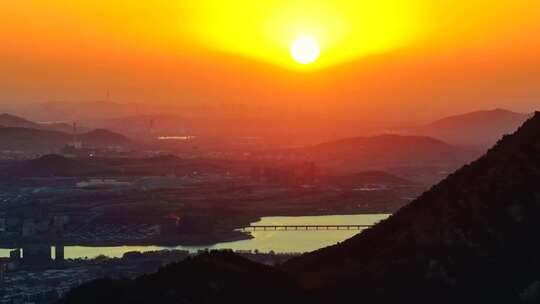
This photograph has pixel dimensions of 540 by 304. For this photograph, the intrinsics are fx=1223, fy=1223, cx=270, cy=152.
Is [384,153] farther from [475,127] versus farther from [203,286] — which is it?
[203,286]

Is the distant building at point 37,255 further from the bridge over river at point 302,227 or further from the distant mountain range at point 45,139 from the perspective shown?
the distant mountain range at point 45,139

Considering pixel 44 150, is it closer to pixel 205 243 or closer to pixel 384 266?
pixel 205 243

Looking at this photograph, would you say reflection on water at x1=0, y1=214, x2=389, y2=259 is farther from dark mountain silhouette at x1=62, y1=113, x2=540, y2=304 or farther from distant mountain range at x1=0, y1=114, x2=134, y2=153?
distant mountain range at x1=0, y1=114, x2=134, y2=153

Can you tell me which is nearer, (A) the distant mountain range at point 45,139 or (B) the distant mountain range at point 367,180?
(B) the distant mountain range at point 367,180

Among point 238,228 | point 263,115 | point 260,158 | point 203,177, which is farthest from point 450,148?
point 263,115

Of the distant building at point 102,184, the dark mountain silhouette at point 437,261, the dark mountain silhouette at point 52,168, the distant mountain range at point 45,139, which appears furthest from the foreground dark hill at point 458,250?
the distant mountain range at point 45,139

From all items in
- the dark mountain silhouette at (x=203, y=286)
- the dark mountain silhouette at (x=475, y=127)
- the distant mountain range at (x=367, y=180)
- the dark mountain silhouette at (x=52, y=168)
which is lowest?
the dark mountain silhouette at (x=203, y=286)
